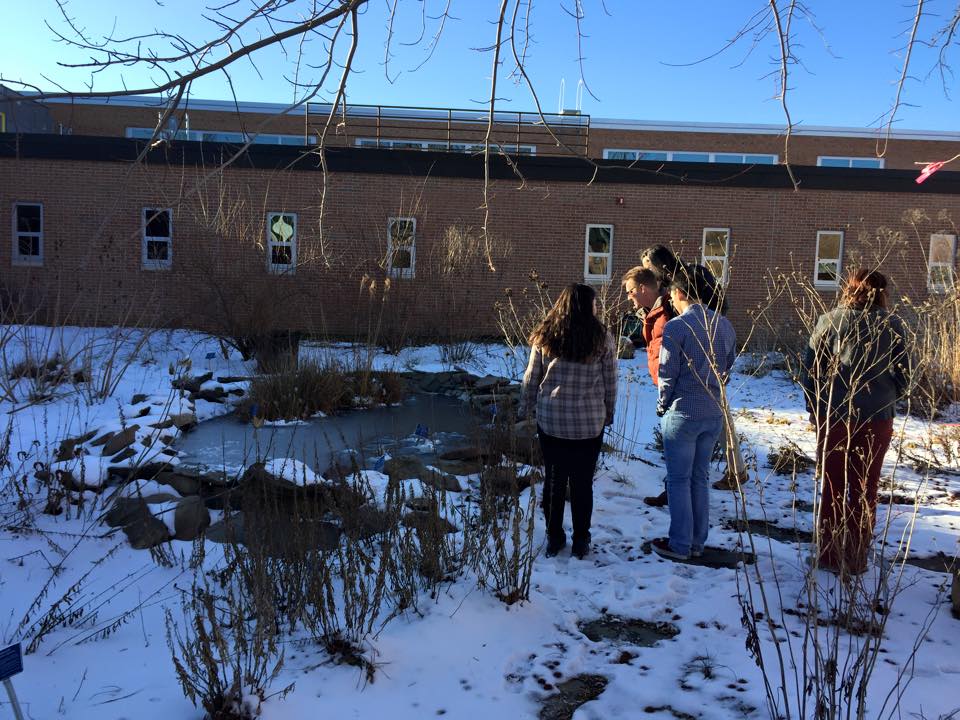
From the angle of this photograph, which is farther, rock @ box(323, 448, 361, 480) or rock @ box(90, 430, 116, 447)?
rock @ box(90, 430, 116, 447)

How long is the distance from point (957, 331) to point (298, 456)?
777cm

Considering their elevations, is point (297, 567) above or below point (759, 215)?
below

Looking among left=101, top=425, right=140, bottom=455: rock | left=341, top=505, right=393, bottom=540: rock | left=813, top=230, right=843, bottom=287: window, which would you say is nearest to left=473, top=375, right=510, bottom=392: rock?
left=101, top=425, right=140, bottom=455: rock

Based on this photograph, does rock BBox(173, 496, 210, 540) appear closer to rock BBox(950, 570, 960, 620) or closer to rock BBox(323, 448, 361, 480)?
rock BBox(323, 448, 361, 480)

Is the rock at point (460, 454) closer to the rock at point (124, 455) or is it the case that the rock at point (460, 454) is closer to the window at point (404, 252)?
the rock at point (124, 455)

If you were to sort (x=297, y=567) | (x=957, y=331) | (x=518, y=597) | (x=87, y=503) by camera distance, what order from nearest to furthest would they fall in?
(x=297, y=567) → (x=518, y=597) → (x=87, y=503) → (x=957, y=331)

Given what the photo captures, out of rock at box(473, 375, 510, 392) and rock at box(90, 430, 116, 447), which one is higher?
rock at box(473, 375, 510, 392)

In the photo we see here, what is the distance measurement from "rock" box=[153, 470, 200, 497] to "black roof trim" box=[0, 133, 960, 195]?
12.6m

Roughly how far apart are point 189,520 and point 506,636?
8.86 ft

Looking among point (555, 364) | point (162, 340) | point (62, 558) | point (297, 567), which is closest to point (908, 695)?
point (555, 364)

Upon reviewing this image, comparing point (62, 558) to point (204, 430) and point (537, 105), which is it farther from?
point (204, 430)

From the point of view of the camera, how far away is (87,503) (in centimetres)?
560

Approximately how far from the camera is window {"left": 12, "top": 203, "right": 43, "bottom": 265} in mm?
18047

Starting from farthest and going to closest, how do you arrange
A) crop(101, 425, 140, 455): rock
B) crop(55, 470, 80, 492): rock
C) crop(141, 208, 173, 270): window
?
crop(141, 208, 173, 270): window
crop(101, 425, 140, 455): rock
crop(55, 470, 80, 492): rock
